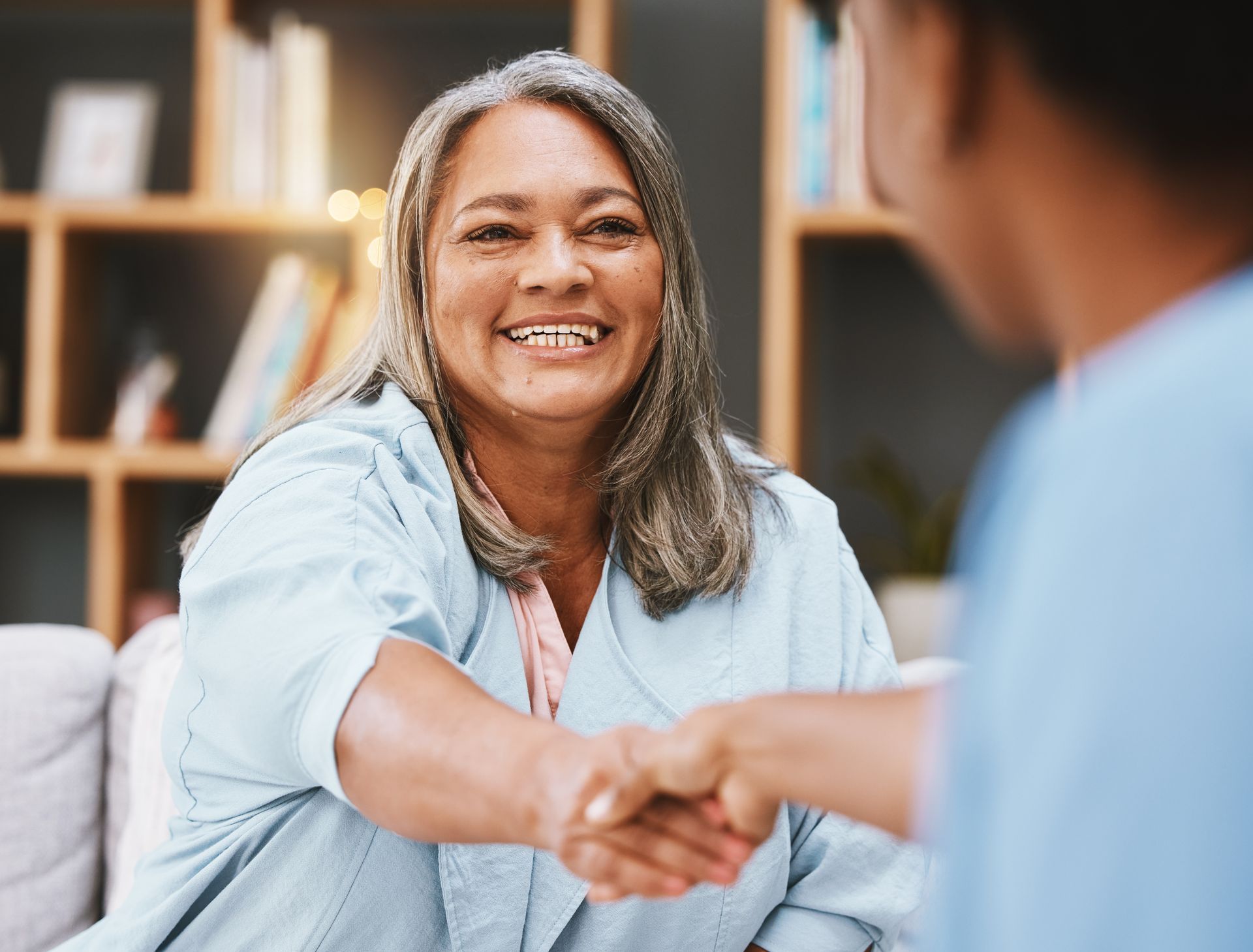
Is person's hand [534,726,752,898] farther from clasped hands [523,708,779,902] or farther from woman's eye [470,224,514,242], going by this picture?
woman's eye [470,224,514,242]

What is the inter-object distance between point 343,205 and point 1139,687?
2420mm

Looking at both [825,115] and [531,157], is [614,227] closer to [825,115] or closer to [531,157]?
[531,157]

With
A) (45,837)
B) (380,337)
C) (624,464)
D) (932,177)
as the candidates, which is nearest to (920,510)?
(624,464)

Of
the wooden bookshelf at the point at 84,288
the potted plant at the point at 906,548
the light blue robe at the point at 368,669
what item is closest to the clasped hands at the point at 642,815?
the light blue robe at the point at 368,669

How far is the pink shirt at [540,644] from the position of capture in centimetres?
129

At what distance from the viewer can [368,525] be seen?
3.43 ft

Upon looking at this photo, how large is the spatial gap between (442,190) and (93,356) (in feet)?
5.35

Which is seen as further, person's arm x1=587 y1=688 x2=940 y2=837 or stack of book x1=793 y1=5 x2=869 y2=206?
stack of book x1=793 y1=5 x2=869 y2=206

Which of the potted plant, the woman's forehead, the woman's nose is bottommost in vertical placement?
the potted plant

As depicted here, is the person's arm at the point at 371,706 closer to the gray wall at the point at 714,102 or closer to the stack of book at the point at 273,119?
the stack of book at the point at 273,119

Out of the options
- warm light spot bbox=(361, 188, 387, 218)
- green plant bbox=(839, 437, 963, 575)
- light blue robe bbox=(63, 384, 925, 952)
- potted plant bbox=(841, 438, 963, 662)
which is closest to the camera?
light blue robe bbox=(63, 384, 925, 952)

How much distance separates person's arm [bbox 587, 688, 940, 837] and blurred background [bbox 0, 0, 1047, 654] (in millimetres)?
1616

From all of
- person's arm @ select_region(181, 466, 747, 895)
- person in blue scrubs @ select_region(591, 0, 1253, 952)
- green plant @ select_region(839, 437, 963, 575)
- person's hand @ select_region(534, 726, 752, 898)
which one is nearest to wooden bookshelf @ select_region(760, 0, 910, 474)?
green plant @ select_region(839, 437, 963, 575)

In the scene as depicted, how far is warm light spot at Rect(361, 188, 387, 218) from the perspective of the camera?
2701 mm
